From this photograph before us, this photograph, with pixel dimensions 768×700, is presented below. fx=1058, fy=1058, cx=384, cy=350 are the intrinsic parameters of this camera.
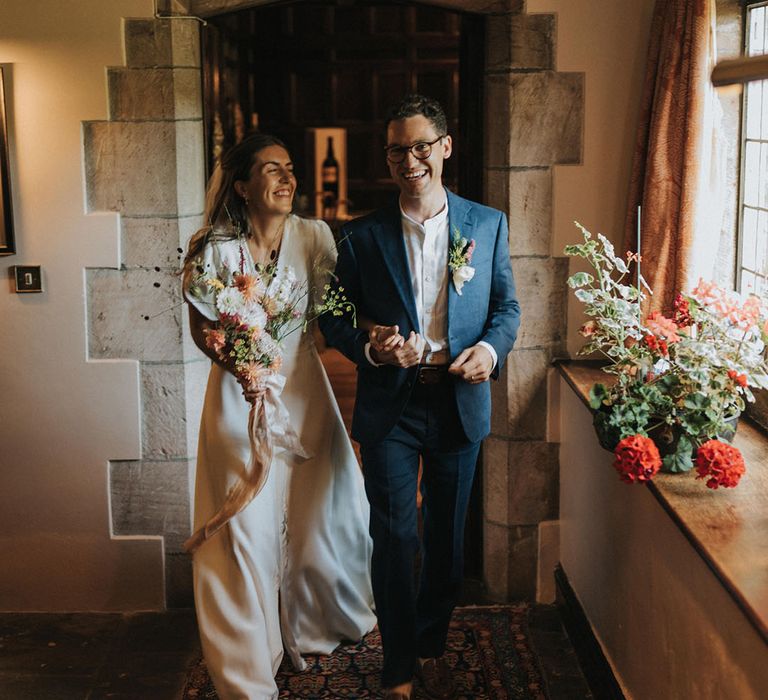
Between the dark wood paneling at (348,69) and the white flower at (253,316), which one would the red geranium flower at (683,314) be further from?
the dark wood paneling at (348,69)

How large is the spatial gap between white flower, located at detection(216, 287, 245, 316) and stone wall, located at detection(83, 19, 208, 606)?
92 centimetres

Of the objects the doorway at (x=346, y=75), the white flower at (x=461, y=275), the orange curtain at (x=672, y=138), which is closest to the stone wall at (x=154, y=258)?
the white flower at (x=461, y=275)

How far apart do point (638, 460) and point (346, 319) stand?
1152mm

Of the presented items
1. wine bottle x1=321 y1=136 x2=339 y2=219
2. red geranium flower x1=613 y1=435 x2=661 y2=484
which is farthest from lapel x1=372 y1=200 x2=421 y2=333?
wine bottle x1=321 y1=136 x2=339 y2=219

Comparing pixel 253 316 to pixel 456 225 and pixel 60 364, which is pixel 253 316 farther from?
pixel 60 364

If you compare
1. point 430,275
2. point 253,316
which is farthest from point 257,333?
point 430,275

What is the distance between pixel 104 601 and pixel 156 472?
1.93 feet

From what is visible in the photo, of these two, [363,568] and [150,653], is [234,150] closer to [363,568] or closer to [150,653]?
[363,568]

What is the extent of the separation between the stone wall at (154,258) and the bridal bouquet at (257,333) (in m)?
0.73

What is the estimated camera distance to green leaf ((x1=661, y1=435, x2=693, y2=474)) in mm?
2779

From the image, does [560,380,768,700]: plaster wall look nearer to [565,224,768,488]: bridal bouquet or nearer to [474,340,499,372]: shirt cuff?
[565,224,768,488]: bridal bouquet

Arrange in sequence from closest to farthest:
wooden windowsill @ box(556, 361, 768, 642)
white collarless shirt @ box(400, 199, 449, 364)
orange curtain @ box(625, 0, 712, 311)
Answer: wooden windowsill @ box(556, 361, 768, 642) < white collarless shirt @ box(400, 199, 449, 364) < orange curtain @ box(625, 0, 712, 311)

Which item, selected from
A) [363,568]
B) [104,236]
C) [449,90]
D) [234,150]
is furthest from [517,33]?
[449,90]

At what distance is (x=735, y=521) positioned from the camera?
96.3 inches
